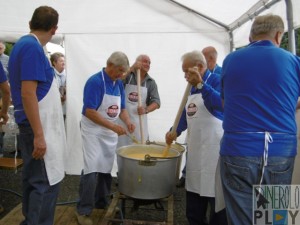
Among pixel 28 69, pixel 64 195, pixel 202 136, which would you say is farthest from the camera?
pixel 64 195

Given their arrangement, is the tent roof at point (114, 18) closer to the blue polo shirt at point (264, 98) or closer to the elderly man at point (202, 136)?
the elderly man at point (202, 136)

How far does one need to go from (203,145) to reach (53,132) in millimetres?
1104

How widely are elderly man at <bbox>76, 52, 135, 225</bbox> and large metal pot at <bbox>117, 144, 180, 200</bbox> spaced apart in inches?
18.3

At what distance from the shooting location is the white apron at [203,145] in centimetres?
225

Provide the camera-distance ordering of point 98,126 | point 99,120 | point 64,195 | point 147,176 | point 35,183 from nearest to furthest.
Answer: point 35,183, point 147,176, point 99,120, point 98,126, point 64,195

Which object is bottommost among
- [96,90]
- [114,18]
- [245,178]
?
[245,178]

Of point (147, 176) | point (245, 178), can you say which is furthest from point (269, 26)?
point (147, 176)

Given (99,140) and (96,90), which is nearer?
(96,90)

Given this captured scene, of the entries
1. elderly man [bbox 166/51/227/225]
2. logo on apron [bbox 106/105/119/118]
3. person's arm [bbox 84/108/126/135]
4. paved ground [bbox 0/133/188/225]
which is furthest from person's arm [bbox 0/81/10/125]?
elderly man [bbox 166/51/227/225]

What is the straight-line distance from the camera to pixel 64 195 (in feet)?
11.8

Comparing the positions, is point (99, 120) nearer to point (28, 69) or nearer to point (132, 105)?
point (28, 69)

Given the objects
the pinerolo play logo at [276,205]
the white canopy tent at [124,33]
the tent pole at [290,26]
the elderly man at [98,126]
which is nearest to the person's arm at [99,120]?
the elderly man at [98,126]

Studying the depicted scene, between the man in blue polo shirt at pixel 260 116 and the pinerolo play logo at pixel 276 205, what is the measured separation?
0.03 m

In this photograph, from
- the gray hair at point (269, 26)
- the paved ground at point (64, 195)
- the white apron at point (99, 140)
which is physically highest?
the gray hair at point (269, 26)
